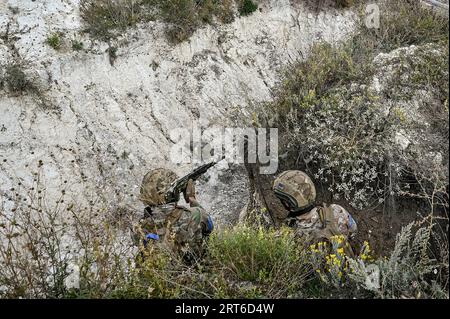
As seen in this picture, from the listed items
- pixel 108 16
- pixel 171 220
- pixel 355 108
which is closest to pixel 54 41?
pixel 108 16

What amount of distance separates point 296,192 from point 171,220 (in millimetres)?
1282

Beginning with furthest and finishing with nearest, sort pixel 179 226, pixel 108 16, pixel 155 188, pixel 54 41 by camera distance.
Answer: pixel 108 16 < pixel 54 41 < pixel 155 188 < pixel 179 226

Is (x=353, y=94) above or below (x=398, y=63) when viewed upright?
below

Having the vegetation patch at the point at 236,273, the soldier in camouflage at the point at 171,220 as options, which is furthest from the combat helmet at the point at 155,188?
the vegetation patch at the point at 236,273

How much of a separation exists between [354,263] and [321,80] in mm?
3569

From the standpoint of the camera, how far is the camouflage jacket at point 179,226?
445 cm

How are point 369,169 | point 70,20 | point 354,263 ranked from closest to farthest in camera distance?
point 354,263, point 369,169, point 70,20

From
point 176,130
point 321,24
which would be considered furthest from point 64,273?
point 321,24

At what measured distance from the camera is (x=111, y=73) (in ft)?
22.0

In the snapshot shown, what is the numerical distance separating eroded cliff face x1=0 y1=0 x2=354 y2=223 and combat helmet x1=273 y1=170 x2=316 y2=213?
1.78m

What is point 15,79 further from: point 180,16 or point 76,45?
point 180,16

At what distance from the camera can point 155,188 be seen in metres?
4.67

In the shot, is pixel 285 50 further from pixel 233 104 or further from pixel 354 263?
pixel 354 263

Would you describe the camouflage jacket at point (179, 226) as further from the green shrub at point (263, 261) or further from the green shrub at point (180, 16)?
the green shrub at point (180, 16)
